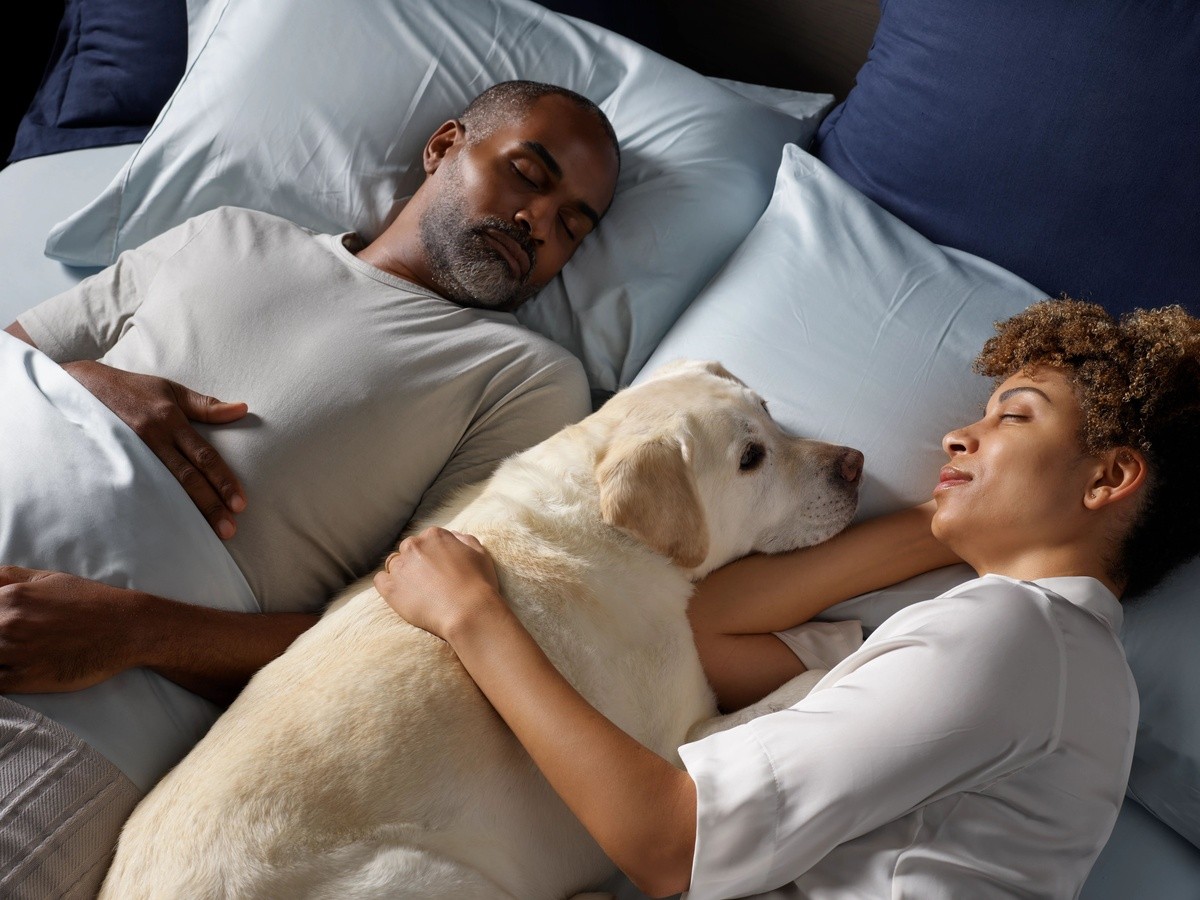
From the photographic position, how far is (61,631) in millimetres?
1729

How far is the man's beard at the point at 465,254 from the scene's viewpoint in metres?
2.61

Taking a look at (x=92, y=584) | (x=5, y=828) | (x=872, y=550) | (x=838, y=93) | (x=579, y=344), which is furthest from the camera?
(x=838, y=93)

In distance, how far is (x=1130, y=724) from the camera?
1621 mm

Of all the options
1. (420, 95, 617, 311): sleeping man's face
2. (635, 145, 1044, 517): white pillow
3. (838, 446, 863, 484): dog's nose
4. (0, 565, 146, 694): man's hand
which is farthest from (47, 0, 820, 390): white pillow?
(0, 565, 146, 694): man's hand

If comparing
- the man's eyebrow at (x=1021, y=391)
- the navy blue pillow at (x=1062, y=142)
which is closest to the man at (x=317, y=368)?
the navy blue pillow at (x=1062, y=142)

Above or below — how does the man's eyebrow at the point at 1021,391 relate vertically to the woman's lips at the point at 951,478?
above

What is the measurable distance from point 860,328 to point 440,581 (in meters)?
1.15

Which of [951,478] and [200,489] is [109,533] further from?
[951,478]

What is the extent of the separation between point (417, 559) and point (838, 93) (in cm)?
250

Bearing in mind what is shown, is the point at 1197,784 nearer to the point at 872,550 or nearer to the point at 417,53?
the point at 872,550

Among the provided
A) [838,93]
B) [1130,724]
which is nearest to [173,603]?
[1130,724]

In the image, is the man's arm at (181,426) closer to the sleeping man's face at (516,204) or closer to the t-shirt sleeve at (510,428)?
the t-shirt sleeve at (510,428)

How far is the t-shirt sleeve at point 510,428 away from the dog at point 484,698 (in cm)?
20

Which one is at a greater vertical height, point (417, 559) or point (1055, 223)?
point (1055, 223)
